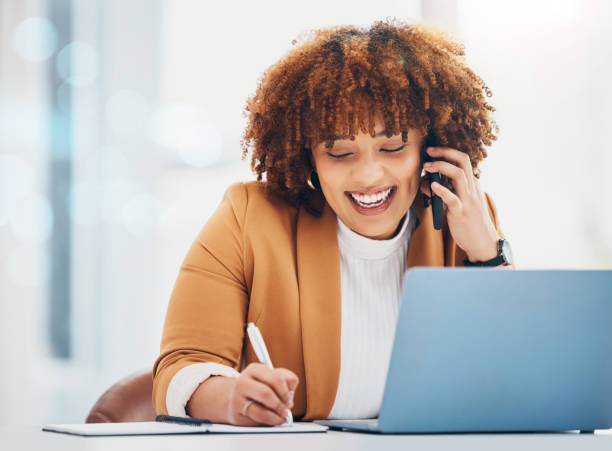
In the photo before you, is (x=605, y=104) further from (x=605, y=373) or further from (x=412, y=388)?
(x=412, y=388)

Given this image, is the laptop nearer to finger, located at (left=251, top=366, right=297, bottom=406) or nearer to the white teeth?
finger, located at (left=251, top=366, right=297, bottom=406)

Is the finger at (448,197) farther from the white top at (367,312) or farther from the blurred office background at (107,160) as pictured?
the blurred office background at (107,160)

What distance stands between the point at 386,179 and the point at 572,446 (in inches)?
29.2

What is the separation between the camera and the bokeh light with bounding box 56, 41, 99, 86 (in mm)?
3039

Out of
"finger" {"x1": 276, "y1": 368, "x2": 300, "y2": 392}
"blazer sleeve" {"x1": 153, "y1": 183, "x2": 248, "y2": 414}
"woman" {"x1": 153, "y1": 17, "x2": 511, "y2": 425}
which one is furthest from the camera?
"woman" {"x1": 153, "y1": 17, "x2": 511, "y2": 425}

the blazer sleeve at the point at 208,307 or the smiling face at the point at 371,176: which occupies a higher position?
the smiling face at the point at 371,176

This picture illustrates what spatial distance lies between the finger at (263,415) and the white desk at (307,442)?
0.34 ft

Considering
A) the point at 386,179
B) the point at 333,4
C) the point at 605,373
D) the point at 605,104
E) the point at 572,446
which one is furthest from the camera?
the point at 333,4

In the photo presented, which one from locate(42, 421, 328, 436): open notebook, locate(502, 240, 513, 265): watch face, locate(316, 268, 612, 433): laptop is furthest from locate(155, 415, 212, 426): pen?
locate(502, 240, 513, 265): watch face

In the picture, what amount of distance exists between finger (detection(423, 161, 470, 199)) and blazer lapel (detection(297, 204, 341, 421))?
0.78 ft

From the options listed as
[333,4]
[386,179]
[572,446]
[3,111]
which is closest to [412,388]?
[572,446]

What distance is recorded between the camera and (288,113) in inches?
60.1

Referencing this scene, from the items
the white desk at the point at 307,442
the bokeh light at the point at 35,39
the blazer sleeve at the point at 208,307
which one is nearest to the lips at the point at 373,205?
the blazer sleeve at the point at 208,307

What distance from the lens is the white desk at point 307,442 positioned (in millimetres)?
787
